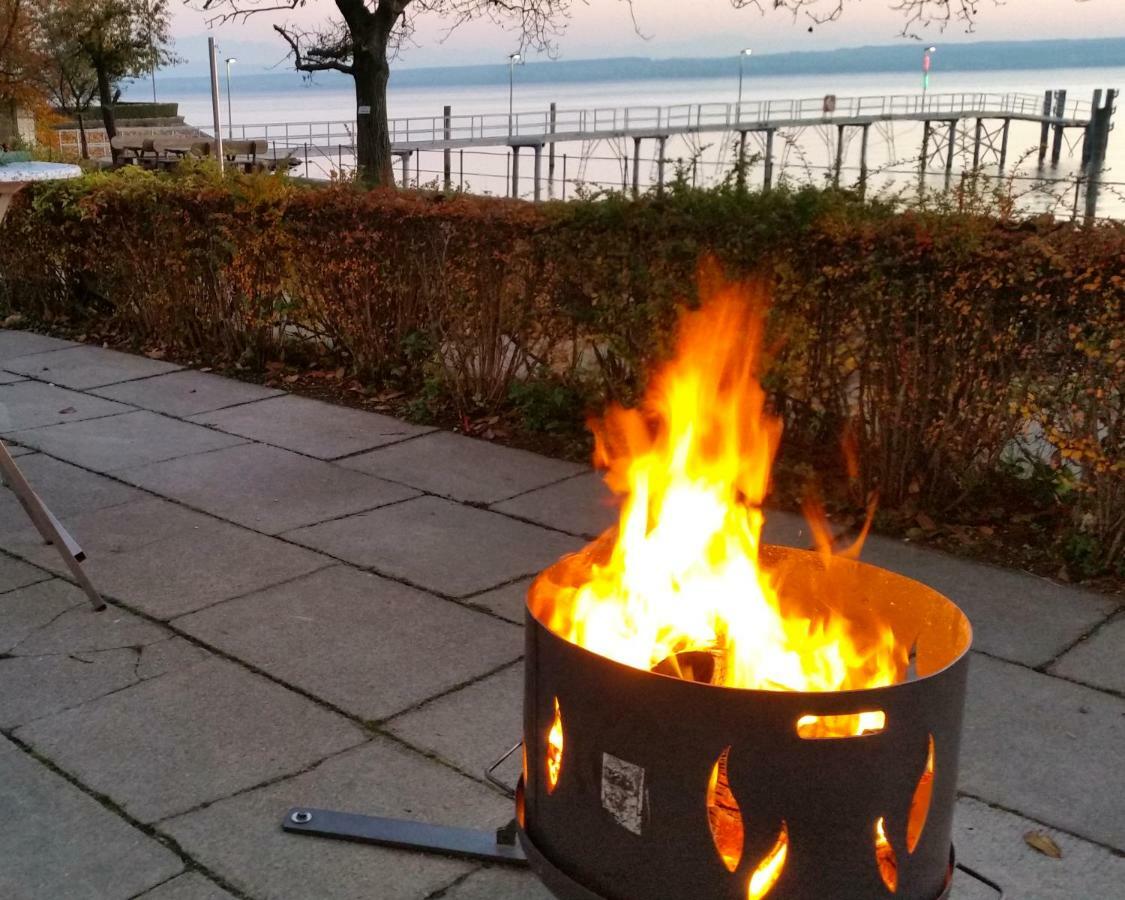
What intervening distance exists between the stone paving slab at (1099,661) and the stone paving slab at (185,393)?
4629mm

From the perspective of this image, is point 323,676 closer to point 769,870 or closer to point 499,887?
point 499,887

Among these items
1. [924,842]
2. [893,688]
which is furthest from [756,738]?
[924,842]

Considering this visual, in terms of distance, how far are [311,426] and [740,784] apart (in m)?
4.64

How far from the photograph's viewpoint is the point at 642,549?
2195 millimetres

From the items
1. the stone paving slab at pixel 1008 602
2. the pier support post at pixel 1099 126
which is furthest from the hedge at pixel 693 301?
the pier support post at pixel 1099 126

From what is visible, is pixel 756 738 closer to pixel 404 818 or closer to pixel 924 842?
pixel 924 842

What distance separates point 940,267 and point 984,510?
994 mm

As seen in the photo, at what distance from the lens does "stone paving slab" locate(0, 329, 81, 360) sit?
7879 millimetres

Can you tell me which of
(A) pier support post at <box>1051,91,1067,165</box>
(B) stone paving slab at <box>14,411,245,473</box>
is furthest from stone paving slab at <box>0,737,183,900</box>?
(A) pier support post at <box>1051,91,1067,165</box>

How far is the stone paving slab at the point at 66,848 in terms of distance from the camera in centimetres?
233

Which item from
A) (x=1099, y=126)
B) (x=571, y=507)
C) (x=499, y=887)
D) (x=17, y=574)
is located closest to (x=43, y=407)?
(x=17, y=574)

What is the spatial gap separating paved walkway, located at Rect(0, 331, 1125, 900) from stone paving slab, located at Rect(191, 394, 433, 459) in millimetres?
Result: 112

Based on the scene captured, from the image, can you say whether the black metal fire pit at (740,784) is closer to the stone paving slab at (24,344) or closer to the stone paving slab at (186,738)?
the stone paving slab at (186,738)

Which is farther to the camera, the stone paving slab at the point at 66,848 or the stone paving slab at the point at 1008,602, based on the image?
the stone paving slab at the point at 1008,602
